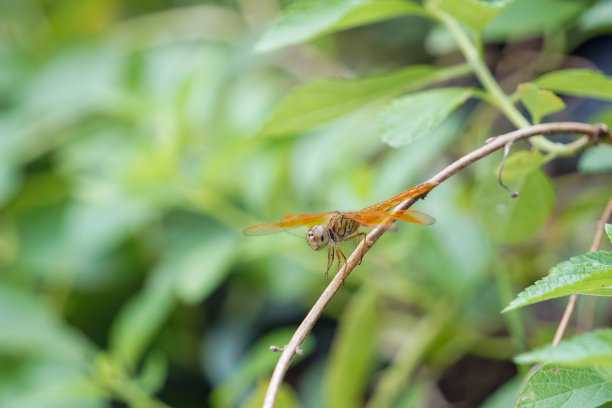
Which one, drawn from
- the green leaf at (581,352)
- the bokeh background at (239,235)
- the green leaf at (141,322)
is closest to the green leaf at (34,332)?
the bokeh background at (239,235)

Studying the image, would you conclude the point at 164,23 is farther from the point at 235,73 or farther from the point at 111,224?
the point at 111,224

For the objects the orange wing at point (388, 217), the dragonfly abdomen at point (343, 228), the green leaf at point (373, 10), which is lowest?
the dragonfly abdomen at point (343, 228)

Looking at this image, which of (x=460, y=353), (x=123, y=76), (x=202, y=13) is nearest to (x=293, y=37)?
(x=460, y=353)

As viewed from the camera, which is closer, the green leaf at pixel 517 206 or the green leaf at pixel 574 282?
the green leaf at pixel 574 282

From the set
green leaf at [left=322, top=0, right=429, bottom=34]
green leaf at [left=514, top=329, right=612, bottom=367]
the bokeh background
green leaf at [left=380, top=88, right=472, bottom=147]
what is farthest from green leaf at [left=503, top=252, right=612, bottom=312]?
the bokeh background

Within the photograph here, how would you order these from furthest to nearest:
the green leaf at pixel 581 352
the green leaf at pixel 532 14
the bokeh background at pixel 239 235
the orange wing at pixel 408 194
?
1. the bokeh background at pixel 239 235
2. the green leaf at pixel 532 14
3. the orange wing at pixel 408 194
4. the green leaf at pixel 581 352

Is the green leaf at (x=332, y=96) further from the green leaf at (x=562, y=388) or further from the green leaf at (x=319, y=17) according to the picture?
the green leaf at (x=562, y=388)
